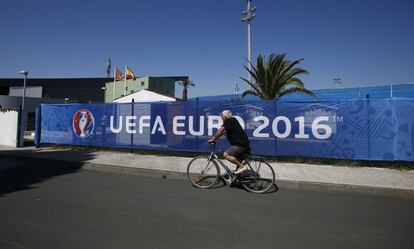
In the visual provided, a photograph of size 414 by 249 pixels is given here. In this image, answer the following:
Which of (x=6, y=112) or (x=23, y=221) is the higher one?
(x=6, y=112)

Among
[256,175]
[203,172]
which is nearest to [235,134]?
[256,175]

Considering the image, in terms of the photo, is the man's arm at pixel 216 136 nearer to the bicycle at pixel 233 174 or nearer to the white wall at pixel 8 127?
the bicycle at pixel 233 174

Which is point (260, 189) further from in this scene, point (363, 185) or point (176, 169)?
point (176, 169)

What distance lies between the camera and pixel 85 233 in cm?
397

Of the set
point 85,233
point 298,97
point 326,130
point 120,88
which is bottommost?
point 85,233

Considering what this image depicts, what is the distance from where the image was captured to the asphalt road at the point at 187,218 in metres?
3.78

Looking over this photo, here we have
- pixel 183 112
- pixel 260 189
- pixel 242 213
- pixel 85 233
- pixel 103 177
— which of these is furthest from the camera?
pixel 183 112

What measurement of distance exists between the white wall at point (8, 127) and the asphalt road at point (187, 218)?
8.50 metres

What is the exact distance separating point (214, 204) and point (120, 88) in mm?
54731

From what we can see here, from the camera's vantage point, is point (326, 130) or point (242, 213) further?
point (326, 130)

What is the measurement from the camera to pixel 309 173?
7781 mm

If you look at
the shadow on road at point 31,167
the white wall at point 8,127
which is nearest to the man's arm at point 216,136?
the shadow on road at point 31,167

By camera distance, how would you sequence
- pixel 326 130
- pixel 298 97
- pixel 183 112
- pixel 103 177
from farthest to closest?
pixel 298 97, pixel 183 112, pixel 326 130, pixel 103 177

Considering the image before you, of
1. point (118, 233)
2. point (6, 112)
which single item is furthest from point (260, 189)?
point (6, 112)
